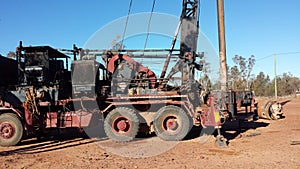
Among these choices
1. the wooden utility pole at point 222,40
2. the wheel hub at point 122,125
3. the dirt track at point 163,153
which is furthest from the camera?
the wooden utility pole at point 222,40

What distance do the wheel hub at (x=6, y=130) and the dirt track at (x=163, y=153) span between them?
48 cm

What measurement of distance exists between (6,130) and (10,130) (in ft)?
0.47

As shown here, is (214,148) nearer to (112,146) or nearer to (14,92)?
(112,146)

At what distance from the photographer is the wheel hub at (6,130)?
945 centimetres

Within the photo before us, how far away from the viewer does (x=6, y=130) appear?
31.1 ft

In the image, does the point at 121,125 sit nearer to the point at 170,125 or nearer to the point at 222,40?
the point at 170,125

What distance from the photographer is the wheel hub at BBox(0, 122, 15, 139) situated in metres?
9.45

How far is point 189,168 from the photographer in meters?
6.08

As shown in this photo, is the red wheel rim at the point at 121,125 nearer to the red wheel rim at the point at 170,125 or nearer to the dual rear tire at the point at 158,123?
the dual rear tire at the point at 158,123

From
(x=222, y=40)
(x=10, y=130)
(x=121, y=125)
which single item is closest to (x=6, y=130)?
(x=10, y=130)

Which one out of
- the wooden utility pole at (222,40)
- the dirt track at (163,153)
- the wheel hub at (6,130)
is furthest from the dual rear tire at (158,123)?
the wooden utility pole at (222,40)

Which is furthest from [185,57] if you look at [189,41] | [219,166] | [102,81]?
[219,166]

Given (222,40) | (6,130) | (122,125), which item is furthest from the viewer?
(222,40)

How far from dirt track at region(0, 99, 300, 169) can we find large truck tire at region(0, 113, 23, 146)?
0.97 ft
